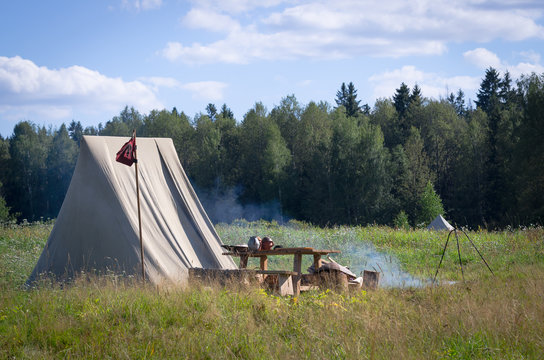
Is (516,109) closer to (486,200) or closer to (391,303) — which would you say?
(486,200)

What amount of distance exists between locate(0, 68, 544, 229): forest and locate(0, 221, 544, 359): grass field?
2191 centimetres

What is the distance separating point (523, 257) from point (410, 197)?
83.6 ft

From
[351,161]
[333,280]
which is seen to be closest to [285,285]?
[333,280]

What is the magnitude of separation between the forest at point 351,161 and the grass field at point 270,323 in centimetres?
2191

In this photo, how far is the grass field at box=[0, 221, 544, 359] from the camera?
422 cm

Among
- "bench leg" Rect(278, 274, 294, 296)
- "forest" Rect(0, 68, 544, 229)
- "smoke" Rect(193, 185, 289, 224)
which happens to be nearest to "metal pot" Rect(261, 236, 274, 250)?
"bench leg" Rect(278, 274, 294, 296)

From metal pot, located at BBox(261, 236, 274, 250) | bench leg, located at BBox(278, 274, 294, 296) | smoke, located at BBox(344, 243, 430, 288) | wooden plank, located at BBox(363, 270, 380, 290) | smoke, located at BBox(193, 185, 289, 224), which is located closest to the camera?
bench leg, located at BBox(278, 274, 294, 296)

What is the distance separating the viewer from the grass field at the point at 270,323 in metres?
4.22

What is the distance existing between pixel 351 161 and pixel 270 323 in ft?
98.4

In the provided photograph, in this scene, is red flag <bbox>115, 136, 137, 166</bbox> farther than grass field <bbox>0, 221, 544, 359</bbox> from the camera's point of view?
Yes

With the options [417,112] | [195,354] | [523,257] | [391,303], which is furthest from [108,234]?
[417,112]

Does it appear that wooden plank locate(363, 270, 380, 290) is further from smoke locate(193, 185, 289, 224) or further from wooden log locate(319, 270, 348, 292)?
smoke locate(193, 185, 289, 224)

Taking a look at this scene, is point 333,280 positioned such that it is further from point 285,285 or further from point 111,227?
point 111,227

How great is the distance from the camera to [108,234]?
7.12 m
